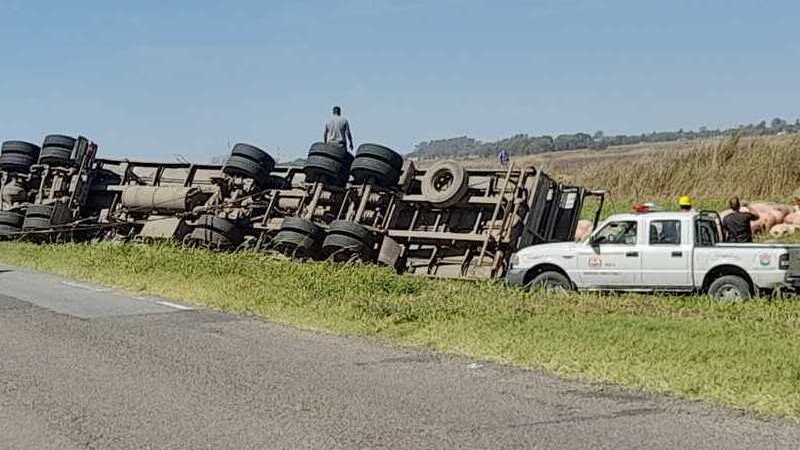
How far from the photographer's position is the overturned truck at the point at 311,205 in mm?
19312

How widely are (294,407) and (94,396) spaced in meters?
1.75

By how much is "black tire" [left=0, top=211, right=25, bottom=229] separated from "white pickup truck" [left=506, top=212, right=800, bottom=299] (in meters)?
13.7

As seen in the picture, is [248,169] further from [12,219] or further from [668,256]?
[668,256]

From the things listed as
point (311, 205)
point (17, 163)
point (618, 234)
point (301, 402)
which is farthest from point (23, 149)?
point (301, 402)

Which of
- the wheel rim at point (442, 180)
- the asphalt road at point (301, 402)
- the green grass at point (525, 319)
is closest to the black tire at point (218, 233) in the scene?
the green grass at point (525, 319)

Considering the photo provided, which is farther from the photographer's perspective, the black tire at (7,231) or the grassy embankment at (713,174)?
the grassy embankment at (713,174)

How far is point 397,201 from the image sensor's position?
2019 cm

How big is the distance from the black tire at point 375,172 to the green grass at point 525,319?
2.37 metres

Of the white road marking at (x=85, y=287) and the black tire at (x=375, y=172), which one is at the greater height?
the black tire at (x=375, y=172)

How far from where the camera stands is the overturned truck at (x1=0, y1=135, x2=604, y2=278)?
19.3 m

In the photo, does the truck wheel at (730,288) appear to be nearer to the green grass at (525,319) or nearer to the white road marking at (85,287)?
the green grass at (525,319)

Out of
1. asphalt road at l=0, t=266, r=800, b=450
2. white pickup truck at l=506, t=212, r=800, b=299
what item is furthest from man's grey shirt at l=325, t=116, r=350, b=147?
asphalt road at l=0, t=266, r=800, b=450

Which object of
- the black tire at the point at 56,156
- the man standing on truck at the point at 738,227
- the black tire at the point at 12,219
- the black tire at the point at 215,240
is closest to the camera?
the man standing on truck at the point at 738,227

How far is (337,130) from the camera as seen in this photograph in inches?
896
